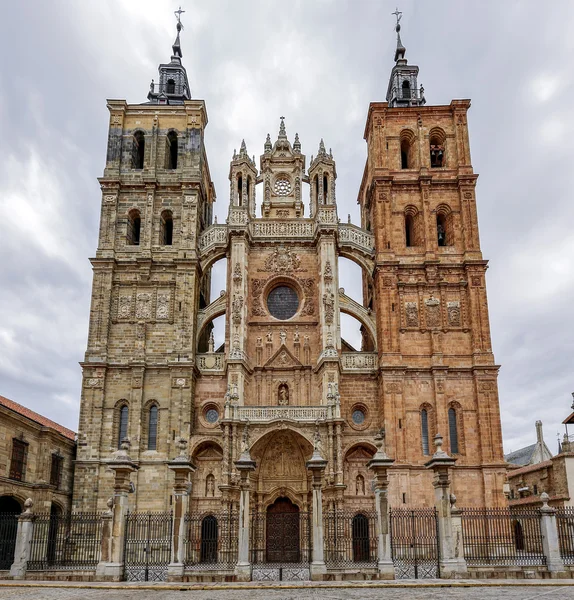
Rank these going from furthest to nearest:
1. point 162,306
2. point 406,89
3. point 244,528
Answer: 1. point 406,89
2. point 162,306
3. point 244,528

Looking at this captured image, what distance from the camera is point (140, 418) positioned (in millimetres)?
32406

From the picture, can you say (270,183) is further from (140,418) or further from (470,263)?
(140,418)

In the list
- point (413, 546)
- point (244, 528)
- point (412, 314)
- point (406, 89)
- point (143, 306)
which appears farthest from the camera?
point (406, 89)

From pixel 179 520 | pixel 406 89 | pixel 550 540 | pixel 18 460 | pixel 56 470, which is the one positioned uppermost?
pixel 406 89

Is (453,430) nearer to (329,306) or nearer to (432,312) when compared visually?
(432,312)

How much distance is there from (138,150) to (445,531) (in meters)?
28.8

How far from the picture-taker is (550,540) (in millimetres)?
20625

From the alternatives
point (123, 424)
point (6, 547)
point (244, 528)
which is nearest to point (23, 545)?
point (6, 547)

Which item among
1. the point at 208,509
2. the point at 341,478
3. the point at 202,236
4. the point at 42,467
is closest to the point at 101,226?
the point at 202,236

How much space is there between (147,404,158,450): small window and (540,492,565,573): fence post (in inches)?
737

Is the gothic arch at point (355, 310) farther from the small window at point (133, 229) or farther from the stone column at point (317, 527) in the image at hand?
the stone column at point (317, 527)

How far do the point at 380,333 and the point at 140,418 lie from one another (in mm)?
13046

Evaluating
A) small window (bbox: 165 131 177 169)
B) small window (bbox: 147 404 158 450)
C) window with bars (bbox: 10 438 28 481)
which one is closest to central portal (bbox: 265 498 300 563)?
small window (bbox: 147 404 158 450)

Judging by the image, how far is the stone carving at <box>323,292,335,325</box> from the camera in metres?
33.7
